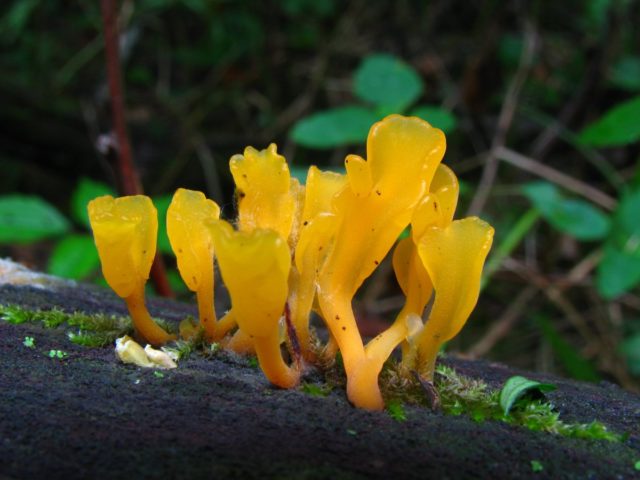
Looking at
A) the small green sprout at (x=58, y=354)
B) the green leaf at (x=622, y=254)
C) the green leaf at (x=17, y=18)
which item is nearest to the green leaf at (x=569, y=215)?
the green leaf at (x=622, y=254)

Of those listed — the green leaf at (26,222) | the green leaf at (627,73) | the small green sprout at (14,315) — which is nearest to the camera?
the small green sprout at (14,315)

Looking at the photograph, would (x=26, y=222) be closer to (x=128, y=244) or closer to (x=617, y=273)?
(x=128, y=244)

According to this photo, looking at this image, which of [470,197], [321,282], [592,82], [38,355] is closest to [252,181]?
[321,282]

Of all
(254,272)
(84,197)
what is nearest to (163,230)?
(84,197)

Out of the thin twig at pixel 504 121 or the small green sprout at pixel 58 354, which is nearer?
the small green sprout at pixel 58 354

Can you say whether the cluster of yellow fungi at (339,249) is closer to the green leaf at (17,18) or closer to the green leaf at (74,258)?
the green leaf at (74,258)

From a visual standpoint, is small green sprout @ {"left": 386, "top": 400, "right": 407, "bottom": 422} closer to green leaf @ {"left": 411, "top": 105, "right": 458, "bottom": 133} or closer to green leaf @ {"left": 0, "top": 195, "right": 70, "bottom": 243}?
green leaf @ {"left": 0, "top": 195, "right": 70, "bottom": 243}
